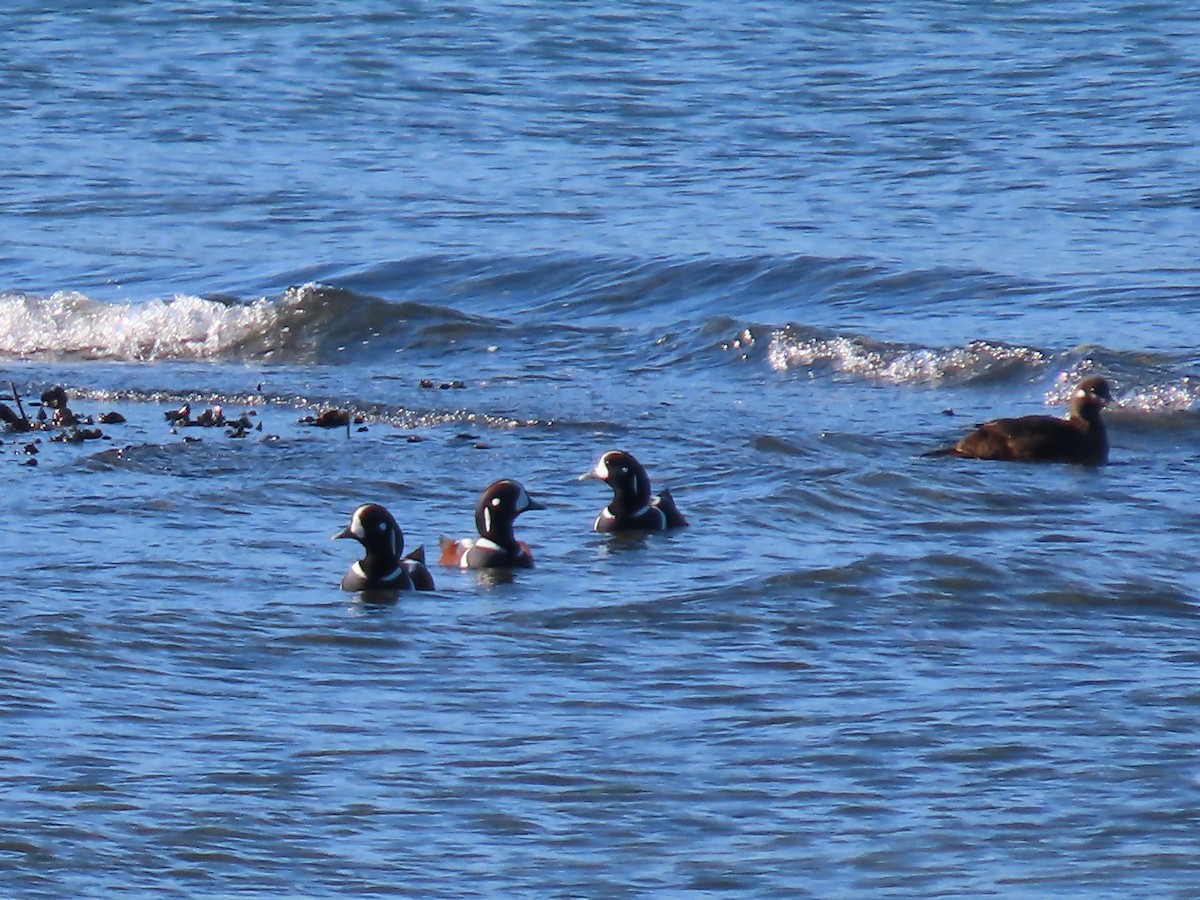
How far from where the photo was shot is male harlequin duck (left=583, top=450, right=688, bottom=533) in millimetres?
9320

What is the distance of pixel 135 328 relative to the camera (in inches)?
604

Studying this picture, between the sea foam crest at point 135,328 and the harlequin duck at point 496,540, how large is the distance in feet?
20.4

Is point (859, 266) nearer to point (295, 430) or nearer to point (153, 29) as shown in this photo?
point (295, 430)

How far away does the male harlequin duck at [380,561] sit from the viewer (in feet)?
27.6

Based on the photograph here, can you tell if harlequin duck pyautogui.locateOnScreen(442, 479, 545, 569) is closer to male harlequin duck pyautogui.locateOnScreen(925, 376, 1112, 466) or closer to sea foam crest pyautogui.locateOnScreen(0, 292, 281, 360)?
male harlequin duck pyautogui.locateOnScreen(925, 376, 1112, 466)

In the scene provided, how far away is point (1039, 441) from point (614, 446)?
7.12 feet

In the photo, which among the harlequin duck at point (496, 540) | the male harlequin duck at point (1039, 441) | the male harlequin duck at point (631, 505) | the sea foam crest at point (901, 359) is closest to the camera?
the harlequin duck at point (496, 540)

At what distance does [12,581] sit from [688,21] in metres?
18.5

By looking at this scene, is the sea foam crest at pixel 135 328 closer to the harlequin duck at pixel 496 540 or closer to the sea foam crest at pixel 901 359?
the sea foam crest at pixel 901 359

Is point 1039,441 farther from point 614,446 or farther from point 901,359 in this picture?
point 901,359

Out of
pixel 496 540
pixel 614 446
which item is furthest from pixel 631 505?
pixel 614 446

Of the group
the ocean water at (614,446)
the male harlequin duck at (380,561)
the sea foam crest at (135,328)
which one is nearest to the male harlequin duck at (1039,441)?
the ocean water at (614,446)

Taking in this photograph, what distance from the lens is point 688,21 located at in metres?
25.8

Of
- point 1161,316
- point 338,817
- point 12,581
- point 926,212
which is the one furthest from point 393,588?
point 926,212
